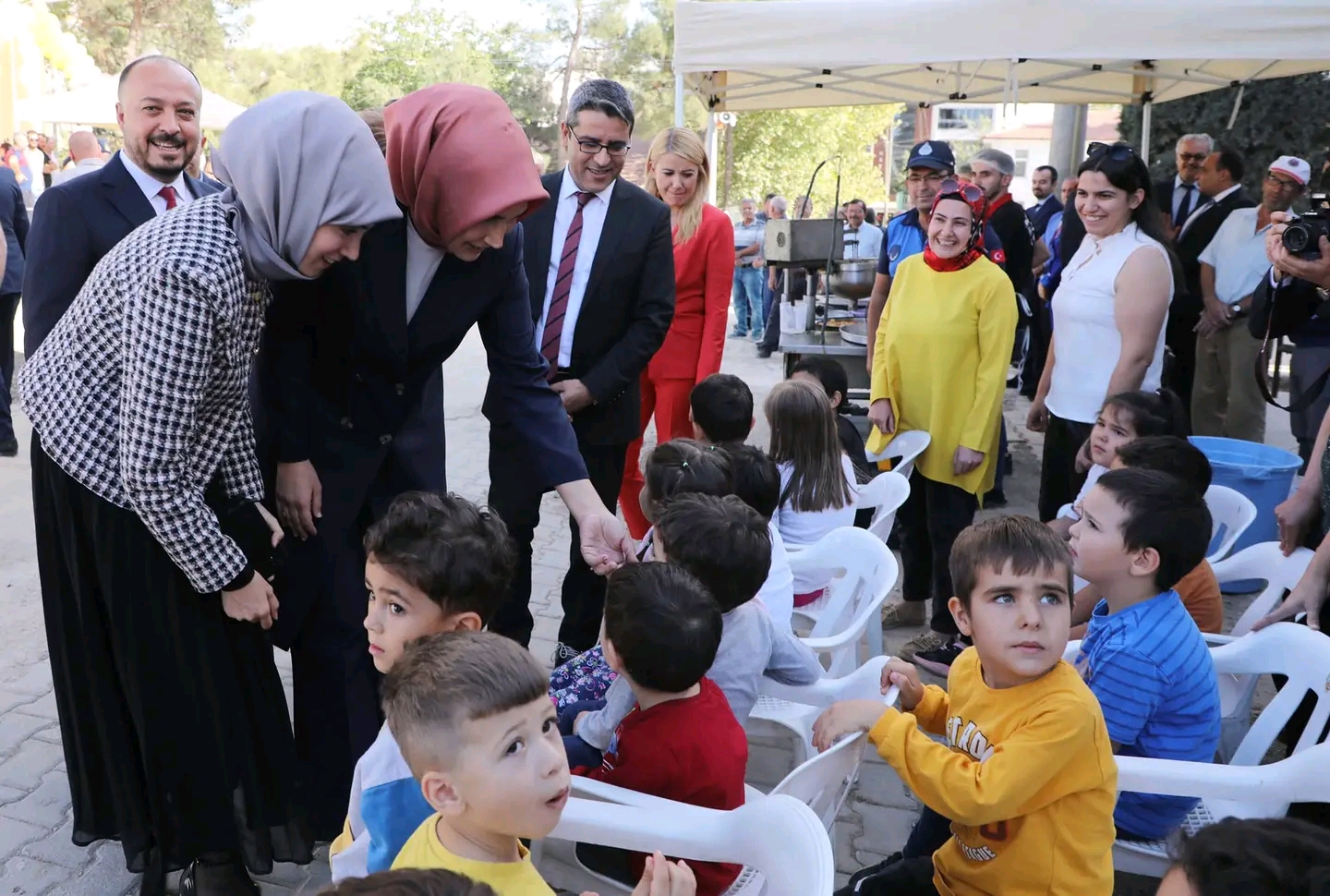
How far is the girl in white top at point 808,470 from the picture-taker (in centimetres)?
347

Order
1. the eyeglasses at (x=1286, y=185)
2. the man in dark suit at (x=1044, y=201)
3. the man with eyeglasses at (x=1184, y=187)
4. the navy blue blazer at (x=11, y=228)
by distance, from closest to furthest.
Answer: the eyeglasses at (x=1286, y=185) → the navy blue blazer at (x=11, y=228) → the man with eyeglasses at (x=1184, y=187) → the man in dark suit at (x=1044, y=201)

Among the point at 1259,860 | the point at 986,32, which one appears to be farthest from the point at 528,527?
the point at 986,32

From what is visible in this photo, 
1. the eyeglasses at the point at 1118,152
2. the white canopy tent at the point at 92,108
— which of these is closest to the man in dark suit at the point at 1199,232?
the eyeglasses at the point at 1118,152

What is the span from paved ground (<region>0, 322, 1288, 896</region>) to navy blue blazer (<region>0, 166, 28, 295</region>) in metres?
1.46

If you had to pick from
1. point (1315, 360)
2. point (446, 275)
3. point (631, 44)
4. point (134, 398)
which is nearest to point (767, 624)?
point (446, 275)

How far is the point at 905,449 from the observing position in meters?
3.94

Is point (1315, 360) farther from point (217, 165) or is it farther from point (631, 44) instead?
point (631, 44)

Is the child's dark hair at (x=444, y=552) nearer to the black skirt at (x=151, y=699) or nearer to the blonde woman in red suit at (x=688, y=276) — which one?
the black skirt at (x=151, y=699)

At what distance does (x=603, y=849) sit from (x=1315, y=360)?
2.85 meters

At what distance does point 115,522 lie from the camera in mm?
2102

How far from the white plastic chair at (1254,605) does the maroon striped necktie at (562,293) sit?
2.05 m

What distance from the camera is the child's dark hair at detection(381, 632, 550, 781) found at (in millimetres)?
1457

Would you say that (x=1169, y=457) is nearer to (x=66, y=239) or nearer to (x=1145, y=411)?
(x=1145, y=411)

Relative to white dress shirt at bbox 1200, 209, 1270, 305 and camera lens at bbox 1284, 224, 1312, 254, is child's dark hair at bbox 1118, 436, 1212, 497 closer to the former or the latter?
camera lens at bbox 1284, 224, 1312, 254
